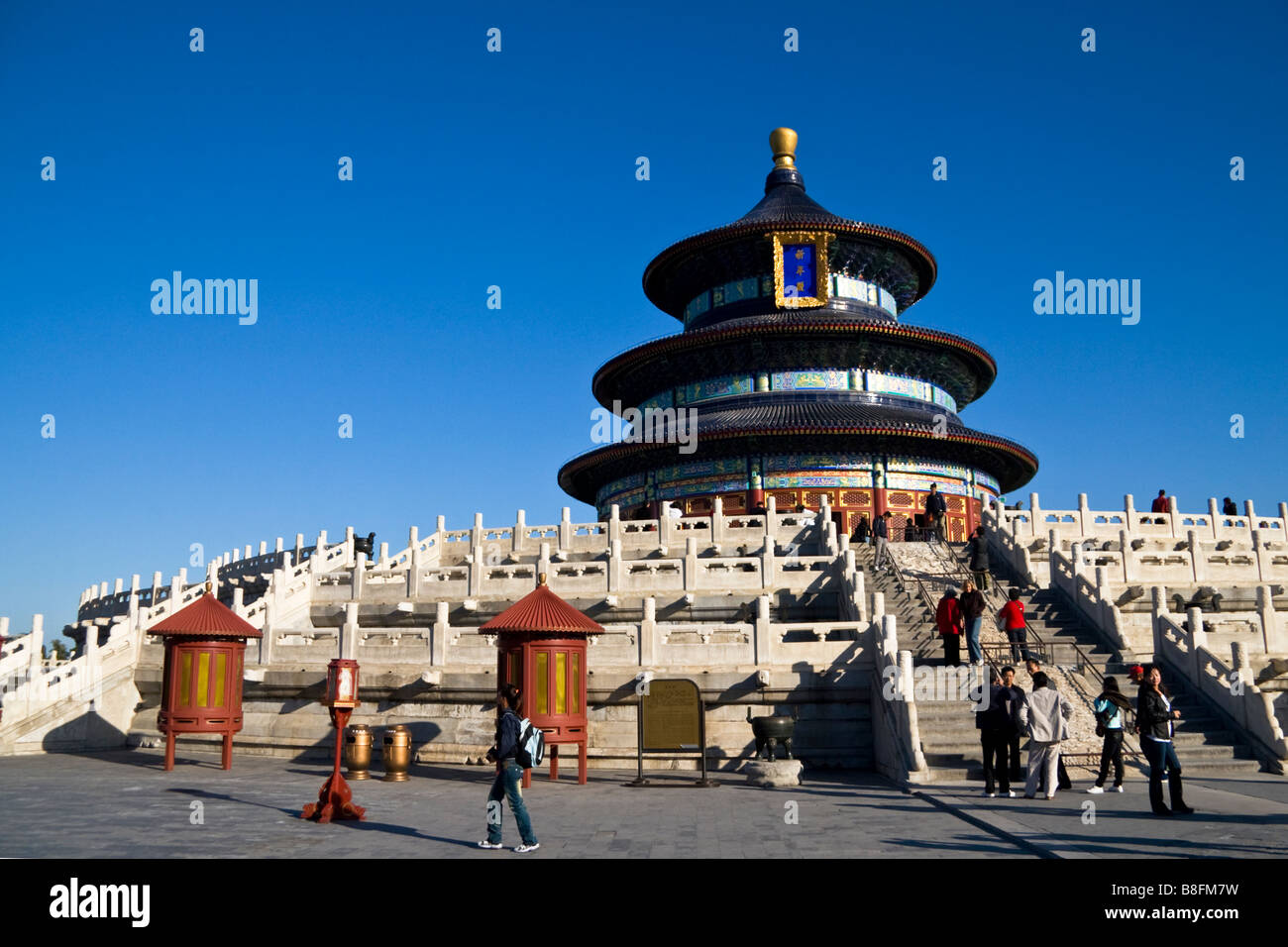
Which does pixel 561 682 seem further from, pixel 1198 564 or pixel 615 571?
pixel 1198 564

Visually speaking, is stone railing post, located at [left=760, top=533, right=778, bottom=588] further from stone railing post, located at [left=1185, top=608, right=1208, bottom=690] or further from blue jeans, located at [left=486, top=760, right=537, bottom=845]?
blue jeans, located at [left=486, top=760, right=537, bottom=845]

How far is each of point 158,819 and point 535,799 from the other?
4.33m

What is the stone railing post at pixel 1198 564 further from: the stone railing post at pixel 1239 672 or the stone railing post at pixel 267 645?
the stone railing post at pixel 267 645

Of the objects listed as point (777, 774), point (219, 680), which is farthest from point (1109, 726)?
point (219, 680)

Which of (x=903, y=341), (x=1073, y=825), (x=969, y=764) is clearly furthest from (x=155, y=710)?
(x=903, y=341)

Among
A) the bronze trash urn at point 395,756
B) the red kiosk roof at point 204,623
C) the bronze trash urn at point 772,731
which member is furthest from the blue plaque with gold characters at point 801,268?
the bronze trash urn at point 395,756

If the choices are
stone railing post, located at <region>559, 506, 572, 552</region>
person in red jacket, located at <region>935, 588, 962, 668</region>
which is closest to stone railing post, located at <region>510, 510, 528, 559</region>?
stone railing post, located at <region>559, 506, 572, 552</region>

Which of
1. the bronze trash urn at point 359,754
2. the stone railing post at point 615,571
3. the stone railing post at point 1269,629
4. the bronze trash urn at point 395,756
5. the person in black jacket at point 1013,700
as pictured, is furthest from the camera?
the stone railing post at point 615,571

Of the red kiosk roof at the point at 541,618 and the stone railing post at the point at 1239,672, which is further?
the stone railing post at the point at 1239,672

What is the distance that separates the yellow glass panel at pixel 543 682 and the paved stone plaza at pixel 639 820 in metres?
1.09

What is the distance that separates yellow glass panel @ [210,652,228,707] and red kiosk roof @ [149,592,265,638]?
0.38 metres

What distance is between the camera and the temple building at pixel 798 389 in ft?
126
